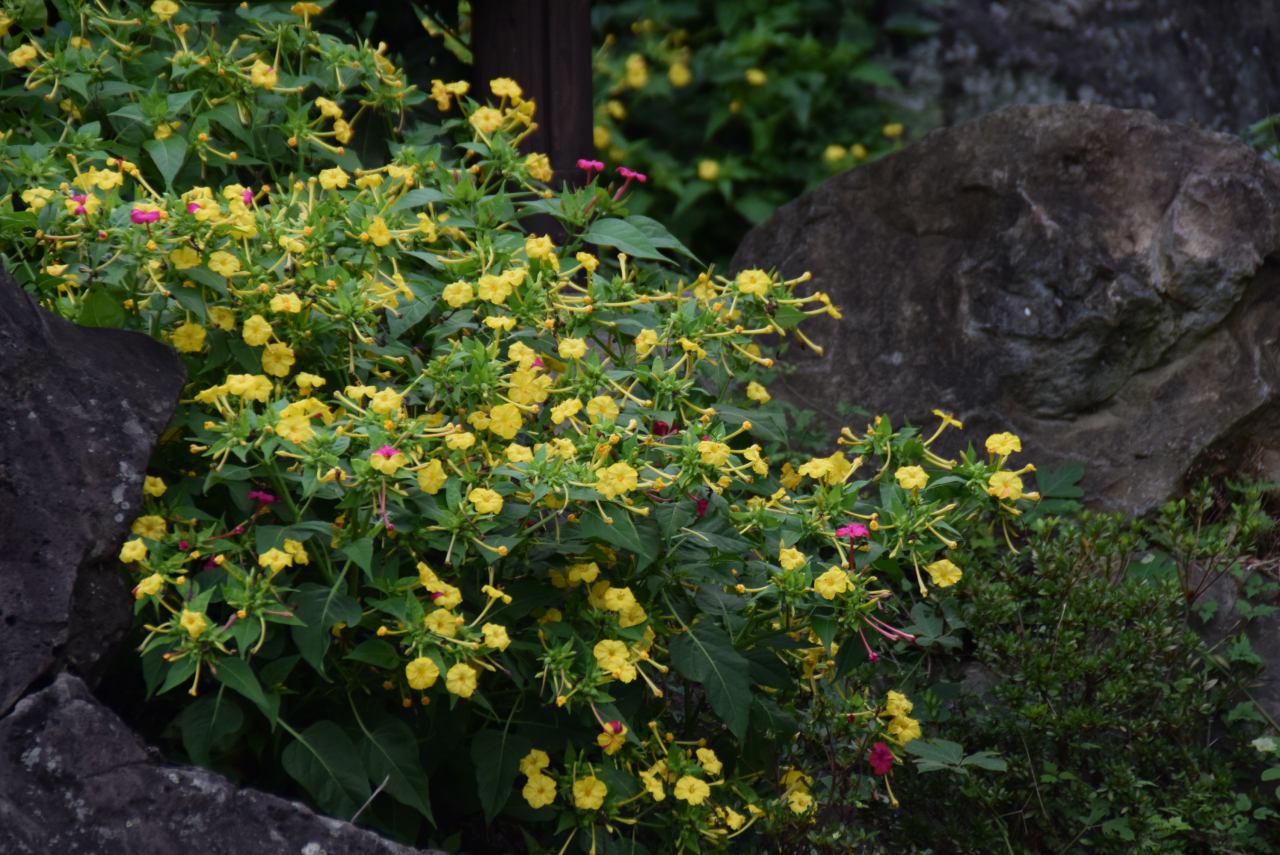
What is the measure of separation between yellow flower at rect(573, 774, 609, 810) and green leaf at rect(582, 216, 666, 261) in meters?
1.02

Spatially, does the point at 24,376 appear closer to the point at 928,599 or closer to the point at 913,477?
the point at 913,477

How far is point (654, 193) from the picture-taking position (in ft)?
21.7

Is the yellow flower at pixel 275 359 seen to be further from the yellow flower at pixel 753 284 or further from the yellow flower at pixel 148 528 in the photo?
the yellow flower at pixel 753 284

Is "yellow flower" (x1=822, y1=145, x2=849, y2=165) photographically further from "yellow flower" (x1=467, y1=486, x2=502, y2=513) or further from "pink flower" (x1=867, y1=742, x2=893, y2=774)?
"yellow flower" (x1=467, y1=486, x2=502, y2=513)

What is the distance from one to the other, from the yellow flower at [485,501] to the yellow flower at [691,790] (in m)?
0.61

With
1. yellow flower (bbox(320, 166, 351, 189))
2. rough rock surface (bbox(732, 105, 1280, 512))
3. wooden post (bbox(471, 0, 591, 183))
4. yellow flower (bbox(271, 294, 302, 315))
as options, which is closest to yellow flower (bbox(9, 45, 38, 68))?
yellow flower (bbox(320, 166, 351, 189))

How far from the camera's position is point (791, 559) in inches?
93.7

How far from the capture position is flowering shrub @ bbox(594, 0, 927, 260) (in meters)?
6.48

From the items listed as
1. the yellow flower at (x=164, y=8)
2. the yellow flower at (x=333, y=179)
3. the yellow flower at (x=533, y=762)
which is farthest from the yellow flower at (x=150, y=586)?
the yellow flower at (x=164, y=8)

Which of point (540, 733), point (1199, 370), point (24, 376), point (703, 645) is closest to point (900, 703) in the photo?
point (703, 645)

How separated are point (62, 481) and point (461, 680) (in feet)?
2.29

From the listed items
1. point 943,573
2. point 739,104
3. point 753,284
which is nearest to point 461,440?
point 753,284

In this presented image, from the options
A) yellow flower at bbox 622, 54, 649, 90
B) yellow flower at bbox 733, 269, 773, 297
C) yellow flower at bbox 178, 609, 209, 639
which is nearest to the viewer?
yellow flower at bbox 178, 609, 209, 639

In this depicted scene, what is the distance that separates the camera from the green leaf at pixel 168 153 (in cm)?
294
